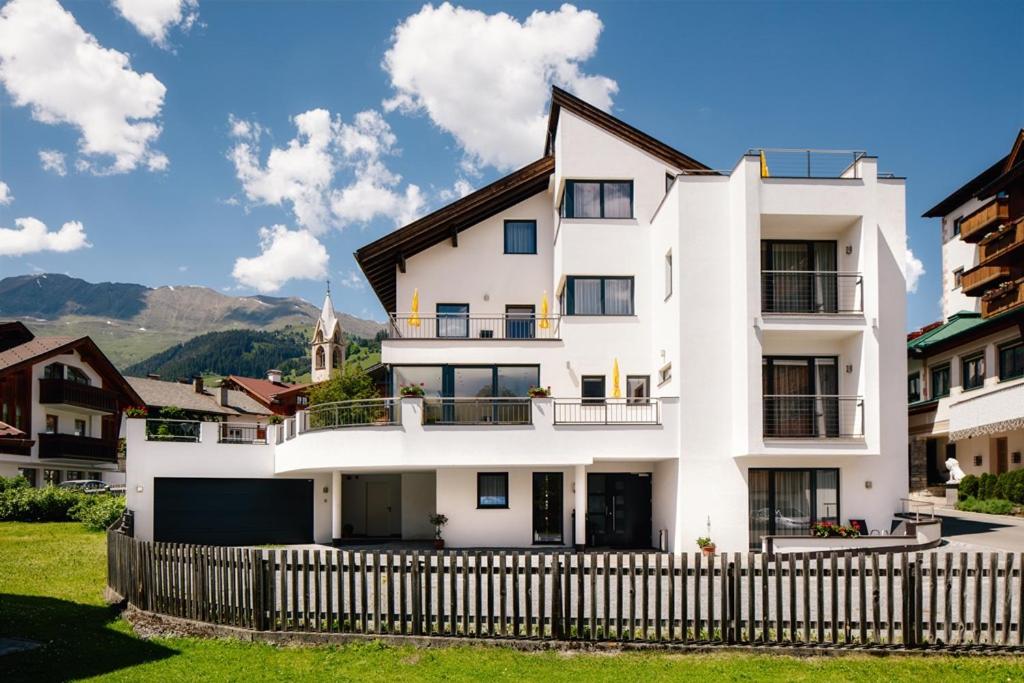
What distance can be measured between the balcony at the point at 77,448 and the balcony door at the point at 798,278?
126 ft

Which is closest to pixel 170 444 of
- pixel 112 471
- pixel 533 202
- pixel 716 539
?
pixel 533 202

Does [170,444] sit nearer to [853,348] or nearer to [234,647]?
[234,647]

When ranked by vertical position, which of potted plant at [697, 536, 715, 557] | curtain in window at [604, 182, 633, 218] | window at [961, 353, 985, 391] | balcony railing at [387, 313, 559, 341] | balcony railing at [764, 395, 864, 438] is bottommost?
potted plant at [697, 536, 715, 557]

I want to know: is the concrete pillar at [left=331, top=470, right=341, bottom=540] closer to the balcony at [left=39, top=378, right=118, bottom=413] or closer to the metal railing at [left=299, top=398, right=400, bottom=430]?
the metal railing at [left=299, top=398, right=400, bottom=430]

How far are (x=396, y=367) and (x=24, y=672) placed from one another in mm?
15985

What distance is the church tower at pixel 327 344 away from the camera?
10100cm

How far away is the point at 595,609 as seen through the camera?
11188 millimetres

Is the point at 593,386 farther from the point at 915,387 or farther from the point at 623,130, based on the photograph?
the point at 915,387

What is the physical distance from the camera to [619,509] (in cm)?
2488

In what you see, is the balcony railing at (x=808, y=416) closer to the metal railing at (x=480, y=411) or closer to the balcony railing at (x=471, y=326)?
the metal railing at (x=480, y=411)

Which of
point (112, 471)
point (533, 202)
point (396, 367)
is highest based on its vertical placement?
point (533, 202)

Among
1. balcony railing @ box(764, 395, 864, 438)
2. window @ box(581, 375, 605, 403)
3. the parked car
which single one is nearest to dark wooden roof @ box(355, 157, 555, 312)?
window @ box(581, 375, 605, 403)

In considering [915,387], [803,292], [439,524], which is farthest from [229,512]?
[915,387]

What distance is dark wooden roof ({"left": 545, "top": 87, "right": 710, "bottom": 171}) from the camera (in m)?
25.9
